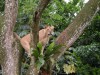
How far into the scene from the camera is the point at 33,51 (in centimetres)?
317

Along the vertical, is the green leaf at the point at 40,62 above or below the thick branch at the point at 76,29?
below

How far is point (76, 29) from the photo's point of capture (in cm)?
354

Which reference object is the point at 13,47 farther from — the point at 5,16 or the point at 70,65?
the point at 70,65

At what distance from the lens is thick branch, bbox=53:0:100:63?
3.50 m

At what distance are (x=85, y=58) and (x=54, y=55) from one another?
239 centimetres

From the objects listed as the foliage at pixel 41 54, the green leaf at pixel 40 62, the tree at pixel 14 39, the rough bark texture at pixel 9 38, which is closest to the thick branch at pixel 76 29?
the tree at pixel 14 39

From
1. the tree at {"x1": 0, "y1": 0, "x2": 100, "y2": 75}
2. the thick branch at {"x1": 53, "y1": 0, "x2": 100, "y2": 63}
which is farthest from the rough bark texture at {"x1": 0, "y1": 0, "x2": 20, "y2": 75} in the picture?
the thick branch at {"x1": 53, "y1": 0, "x2": 100, "y2": 63}

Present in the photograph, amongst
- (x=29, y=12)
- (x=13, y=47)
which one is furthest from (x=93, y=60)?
(x=13, y=47)

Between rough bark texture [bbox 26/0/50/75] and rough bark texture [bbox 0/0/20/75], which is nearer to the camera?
rough bark texture [bbox 26/0/50/75]

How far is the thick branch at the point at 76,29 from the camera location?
350cm

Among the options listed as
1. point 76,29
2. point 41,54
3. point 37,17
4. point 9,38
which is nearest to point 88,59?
point 76,29

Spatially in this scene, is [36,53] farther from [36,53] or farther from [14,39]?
[14,39]

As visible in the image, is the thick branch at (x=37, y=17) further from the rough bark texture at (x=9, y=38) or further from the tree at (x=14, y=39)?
the rough bark texture at (x=9, y=38)

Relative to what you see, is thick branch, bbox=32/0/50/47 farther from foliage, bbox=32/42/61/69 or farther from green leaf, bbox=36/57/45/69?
green leaf, bbox=36/57/45/69
